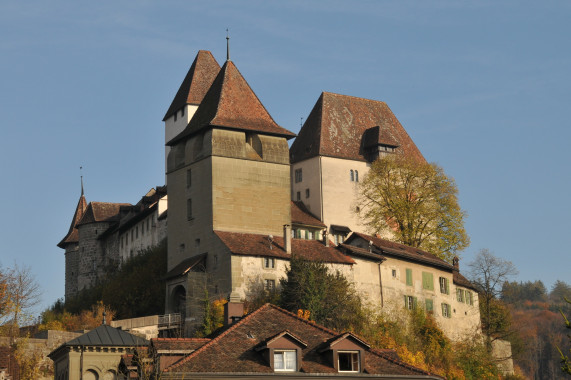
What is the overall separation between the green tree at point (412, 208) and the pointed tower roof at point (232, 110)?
458 inches

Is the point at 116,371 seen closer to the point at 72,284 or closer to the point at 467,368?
the point at 467,368

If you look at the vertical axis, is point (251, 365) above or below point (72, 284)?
below

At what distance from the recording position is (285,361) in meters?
35.8

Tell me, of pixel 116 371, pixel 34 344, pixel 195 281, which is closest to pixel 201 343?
pixel 116 371

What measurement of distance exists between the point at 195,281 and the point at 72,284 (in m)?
32.4

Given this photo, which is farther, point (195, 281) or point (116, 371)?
point (195, 281)

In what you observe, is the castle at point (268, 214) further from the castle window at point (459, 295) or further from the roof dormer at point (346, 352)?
the roof dormer at point (346, 352)

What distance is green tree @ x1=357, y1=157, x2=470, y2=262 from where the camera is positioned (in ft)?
267

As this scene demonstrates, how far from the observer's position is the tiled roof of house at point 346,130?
8306 cm

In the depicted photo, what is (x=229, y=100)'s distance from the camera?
73.4 meters

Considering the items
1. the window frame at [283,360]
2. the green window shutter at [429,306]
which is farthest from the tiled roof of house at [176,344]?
the green window shutter at [429,306]

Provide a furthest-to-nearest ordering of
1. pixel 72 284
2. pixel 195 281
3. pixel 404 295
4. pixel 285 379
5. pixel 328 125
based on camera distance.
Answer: pixel 72 284
pixel 328 125
pixel 404 295
pixel 195 281
pixel 285 379

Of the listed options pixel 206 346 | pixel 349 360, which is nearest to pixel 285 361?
pixel 349 360

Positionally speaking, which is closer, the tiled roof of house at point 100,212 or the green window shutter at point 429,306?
the green window shutter at point 429,306
